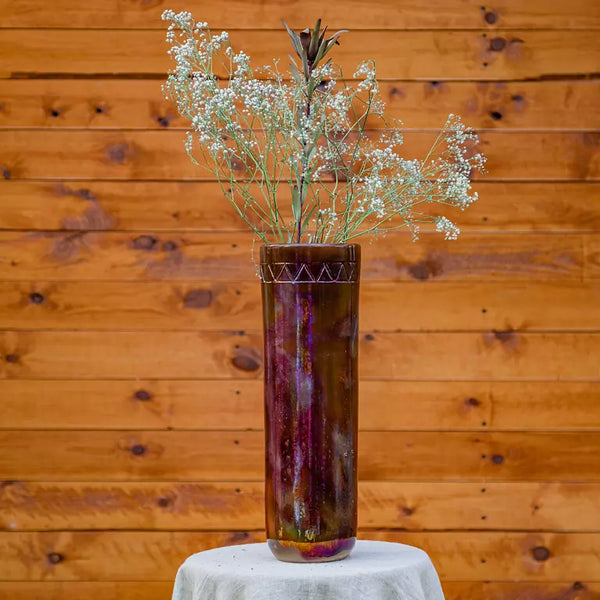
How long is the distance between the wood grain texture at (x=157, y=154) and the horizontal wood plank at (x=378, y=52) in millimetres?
155

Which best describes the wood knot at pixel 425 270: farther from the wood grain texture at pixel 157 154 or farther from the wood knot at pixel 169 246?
the wood knot at pixel 169 246

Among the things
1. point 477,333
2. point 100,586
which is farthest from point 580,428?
point 100,586

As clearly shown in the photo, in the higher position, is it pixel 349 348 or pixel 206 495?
pixel 349 348

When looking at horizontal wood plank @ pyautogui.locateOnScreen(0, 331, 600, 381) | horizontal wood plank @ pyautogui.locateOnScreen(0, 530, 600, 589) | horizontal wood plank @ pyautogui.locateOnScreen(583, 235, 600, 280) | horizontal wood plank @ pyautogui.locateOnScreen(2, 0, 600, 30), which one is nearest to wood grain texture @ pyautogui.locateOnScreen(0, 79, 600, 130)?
horizontal wood plank @ pyautogui.locateOnScreen(2, 0, 600, 30)

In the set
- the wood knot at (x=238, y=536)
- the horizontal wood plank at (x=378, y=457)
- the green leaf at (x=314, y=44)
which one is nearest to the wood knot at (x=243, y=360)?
the horizontal wood plank at (x=378, y=457)

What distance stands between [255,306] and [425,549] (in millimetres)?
735

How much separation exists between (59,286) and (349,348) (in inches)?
41.7

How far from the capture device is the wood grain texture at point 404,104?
215 cm

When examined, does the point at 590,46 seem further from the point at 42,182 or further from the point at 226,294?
the point at 42,182

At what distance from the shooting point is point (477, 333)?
2135 millimetres

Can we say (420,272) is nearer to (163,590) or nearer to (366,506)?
(366,506)

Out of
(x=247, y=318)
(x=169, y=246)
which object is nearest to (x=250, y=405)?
(x=247, y=318)

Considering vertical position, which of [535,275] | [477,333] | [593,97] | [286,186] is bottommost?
[477,333]

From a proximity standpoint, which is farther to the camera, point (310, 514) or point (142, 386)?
point (142, 386)
